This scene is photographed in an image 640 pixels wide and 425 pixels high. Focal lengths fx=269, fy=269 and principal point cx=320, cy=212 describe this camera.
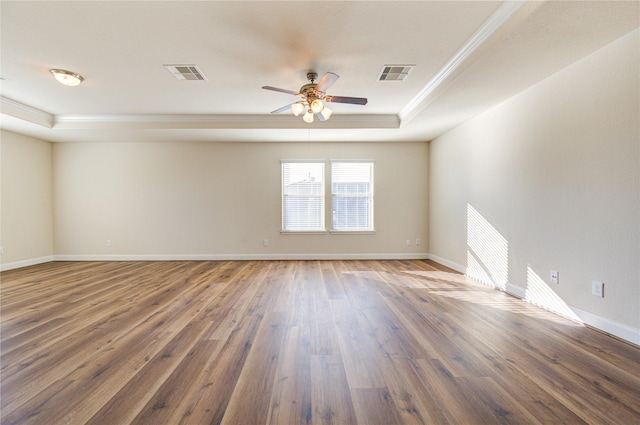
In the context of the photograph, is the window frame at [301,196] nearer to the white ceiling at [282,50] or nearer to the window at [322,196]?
the window at [322,196]

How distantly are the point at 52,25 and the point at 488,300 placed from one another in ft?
17.8

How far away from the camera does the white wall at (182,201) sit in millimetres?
5957

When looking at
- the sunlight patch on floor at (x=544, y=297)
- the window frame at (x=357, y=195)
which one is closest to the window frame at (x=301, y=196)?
the window frame at (x=357, y=195)

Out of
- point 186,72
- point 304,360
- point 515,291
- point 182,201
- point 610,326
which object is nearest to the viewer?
point 304,360

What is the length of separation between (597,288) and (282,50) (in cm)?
390

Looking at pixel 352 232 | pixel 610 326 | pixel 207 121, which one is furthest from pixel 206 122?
pixel 610 326

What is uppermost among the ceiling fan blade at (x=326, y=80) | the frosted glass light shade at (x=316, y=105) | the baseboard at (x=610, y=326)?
the ceiling fan blade at (x=326, y=80)

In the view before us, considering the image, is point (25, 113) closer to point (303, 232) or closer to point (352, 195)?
point (303, 232)

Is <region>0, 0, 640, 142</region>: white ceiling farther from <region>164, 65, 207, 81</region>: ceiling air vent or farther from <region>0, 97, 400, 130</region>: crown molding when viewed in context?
<region>0, 97, 400, 130</region>: crown molding

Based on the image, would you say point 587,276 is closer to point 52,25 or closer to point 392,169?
point 392,169

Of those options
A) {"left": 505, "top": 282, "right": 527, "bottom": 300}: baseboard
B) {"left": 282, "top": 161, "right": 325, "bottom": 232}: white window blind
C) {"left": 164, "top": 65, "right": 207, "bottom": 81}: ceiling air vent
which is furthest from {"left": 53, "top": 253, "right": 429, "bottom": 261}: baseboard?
{"left": 164, "top": 65, "right": 207, "bottom": 81}: ceiling air vent

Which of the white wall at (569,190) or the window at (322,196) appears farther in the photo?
the window at (322,196)

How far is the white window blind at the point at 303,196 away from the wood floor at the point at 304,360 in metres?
2.57

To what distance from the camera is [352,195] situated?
6102 millimetres
